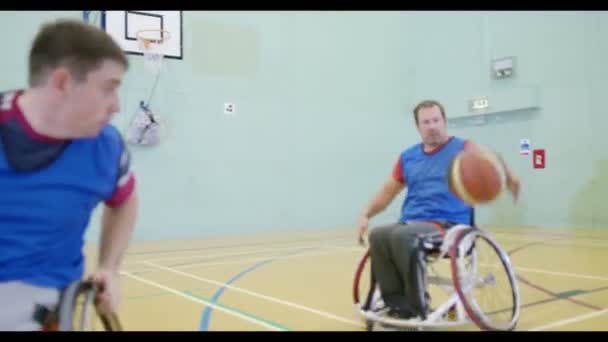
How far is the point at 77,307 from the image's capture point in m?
1.27

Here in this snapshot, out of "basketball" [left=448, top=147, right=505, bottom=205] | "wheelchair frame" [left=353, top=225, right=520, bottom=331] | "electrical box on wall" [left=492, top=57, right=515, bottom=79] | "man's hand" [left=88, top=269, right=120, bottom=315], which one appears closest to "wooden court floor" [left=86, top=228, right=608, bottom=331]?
"wheelchair frame" [left=353, top=225, right=520, bottom=331]

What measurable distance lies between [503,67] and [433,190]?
6505 millimetres

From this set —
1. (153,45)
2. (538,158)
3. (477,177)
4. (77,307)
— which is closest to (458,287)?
(477,177)

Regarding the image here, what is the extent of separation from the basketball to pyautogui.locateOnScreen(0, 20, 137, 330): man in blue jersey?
175 cm

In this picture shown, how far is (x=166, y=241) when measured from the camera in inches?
284

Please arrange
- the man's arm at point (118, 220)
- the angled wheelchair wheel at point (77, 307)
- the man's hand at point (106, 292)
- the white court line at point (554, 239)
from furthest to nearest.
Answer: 1. the white court line at point (554, 239)
2. the man's arm at point (118, 220)
3. the man's hand at point (106, 292)
4. the angled wheelchair wheel at point (77, 307)

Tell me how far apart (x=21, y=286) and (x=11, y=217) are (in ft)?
0.53

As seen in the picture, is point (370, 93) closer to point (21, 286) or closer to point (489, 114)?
point (489, 114)

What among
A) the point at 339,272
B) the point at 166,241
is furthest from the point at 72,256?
the point at 166,241

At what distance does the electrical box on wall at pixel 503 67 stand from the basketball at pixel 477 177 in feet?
21.5

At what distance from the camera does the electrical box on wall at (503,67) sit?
861cm

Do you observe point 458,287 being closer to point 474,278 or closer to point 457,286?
point 457,286

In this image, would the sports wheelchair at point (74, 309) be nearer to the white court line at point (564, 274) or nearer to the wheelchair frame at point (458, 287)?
the wheelchair frame at point (458, 287)

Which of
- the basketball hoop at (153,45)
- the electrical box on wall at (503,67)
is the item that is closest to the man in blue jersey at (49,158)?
the basketball hoop at (153,45)
